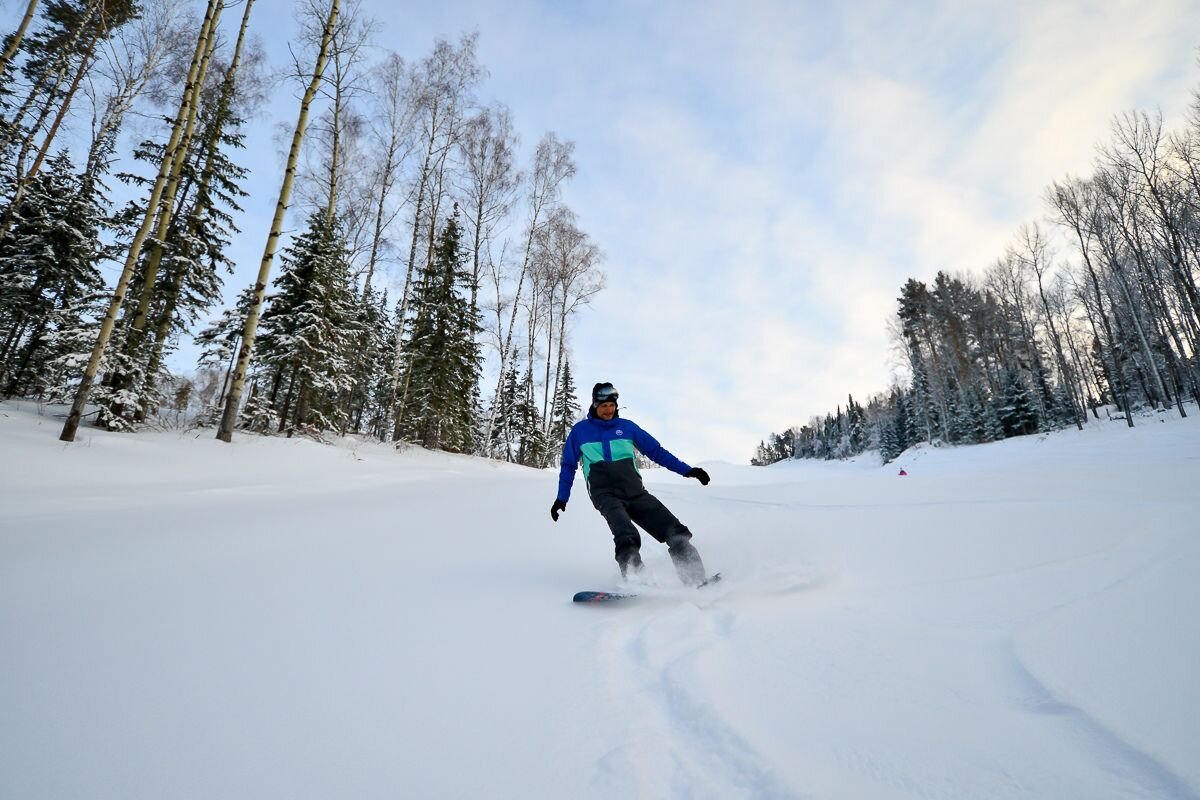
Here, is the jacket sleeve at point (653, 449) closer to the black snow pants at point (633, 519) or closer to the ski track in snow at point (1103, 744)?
the black snow pants at point (633, 519)

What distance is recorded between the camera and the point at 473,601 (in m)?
2.68

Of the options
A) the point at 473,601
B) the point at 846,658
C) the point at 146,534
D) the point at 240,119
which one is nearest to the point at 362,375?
the point at 240,119

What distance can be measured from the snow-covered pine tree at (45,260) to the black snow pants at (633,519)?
17058 mm

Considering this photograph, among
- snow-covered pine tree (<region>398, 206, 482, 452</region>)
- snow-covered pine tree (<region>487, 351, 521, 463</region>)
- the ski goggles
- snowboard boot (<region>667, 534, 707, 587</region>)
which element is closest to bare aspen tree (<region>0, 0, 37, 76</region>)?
snow-covered pine tree (<region>398, 206, 482, 452</region>)

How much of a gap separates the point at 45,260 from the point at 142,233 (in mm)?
10423

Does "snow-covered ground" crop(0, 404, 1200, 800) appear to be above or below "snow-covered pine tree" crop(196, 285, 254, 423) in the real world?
below

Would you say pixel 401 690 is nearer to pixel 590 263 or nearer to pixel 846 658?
pixel 846 658

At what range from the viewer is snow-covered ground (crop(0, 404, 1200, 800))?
1.13 m

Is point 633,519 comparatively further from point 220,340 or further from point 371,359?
point 371,359

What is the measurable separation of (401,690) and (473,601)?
42.5 inches

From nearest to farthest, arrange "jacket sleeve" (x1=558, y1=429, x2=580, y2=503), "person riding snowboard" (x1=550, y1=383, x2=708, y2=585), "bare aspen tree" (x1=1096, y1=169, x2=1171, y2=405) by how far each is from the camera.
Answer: "person riding snowboard" (x1=550, y1=383, x2=708, y2=585) → "jacket sleeve" (x1=558, y1=429, x2=580, y2=503) → "bare aspen tree" (x1=1096, y1=169, x2=1171, y2=405)

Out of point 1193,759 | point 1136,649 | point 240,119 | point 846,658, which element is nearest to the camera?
point 1193,759

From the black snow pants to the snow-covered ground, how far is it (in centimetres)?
21

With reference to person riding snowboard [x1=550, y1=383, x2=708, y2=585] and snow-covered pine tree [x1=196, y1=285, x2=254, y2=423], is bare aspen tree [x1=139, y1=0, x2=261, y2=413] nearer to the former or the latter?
snow-covered pine tree [x1=196, y1=285, x2=254, y2=423]
